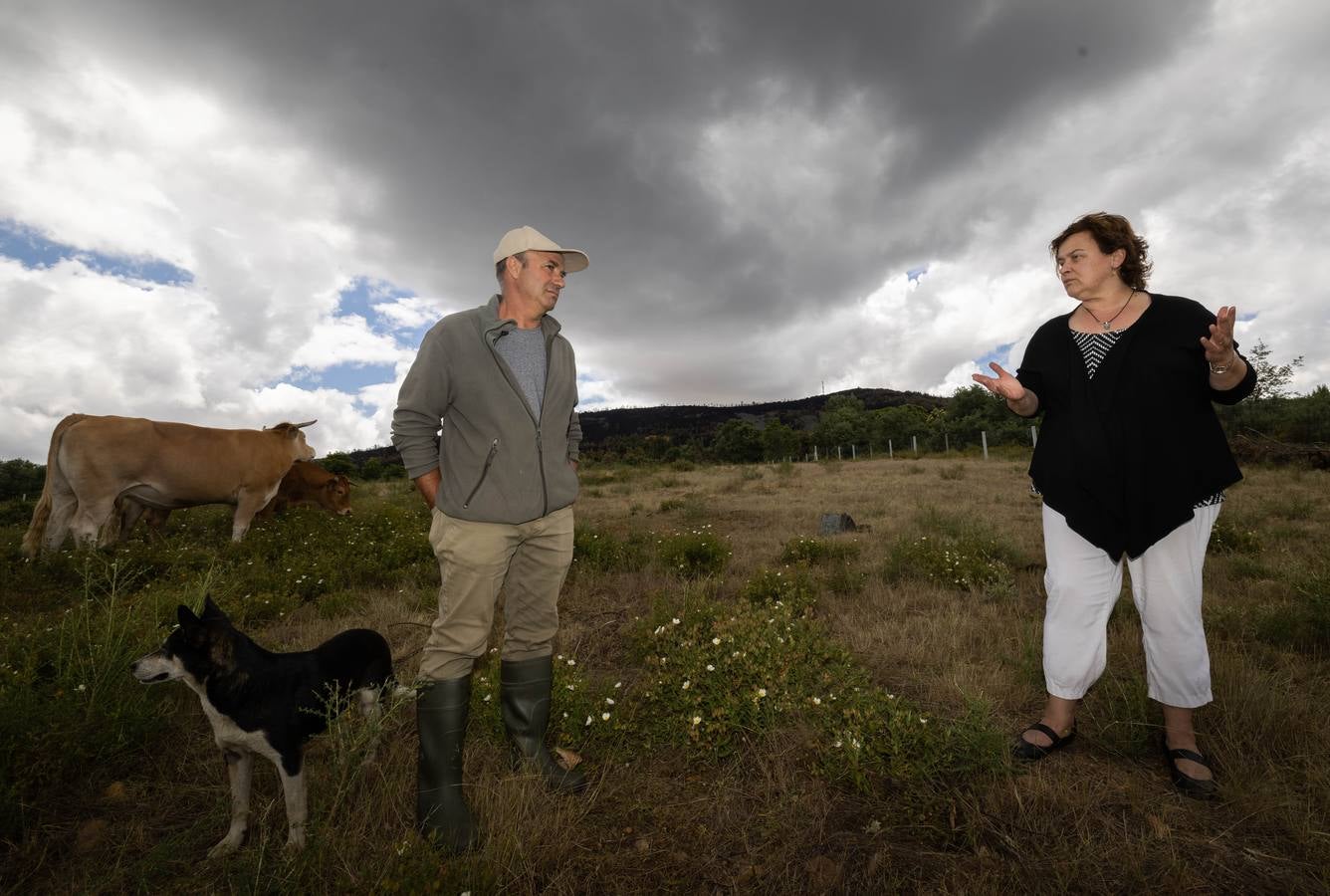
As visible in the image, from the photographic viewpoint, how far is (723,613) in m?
4.21

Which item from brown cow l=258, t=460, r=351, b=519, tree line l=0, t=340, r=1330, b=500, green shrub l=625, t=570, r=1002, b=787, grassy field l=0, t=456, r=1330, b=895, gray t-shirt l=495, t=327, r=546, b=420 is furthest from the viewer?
tree line l=0, t=340, r=1330, b=500

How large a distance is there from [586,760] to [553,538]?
3.86 ft

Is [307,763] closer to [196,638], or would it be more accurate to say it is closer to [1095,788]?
[196,638]

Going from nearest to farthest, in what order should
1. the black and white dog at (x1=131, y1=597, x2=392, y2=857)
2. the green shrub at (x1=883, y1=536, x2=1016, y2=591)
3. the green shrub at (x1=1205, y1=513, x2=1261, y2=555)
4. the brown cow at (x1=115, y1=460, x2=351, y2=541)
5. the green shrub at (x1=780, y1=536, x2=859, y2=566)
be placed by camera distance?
1. the black and white dog at (x1=131, y1=597, x2=392, y2=857)
2. the green shrub at (x1=883, y1=536, x2=1016, y2=591)
3. the green shrub at (x1=1205, y1=513, x2=1261, y2=555)
4. the green shrub at (x1=780, y1=536, x2=859, y2=566)
5. the brown cow at (x1=115, y1=460, x2=351, y2=541)

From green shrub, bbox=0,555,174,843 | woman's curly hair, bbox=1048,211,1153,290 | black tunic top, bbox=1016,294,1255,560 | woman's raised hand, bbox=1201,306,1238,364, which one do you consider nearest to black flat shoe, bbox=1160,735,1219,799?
black tunic top, bbox=1016,294,1255,560

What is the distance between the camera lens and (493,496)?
8.22 ft

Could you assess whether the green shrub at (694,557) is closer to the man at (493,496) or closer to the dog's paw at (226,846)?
the man at (493,496)

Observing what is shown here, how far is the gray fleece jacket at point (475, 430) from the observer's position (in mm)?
2514

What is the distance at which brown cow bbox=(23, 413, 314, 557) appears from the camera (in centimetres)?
617

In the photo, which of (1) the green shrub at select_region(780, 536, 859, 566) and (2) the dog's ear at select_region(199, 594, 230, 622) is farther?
(1) the green shrub at select_region(780, 536, 859, 566)

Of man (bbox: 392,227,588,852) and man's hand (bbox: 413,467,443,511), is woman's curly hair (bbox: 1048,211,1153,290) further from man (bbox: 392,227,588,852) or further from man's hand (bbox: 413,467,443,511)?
man's hand (bbox: 413,467,443,511)

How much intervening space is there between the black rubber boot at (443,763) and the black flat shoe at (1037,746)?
8.23 feet

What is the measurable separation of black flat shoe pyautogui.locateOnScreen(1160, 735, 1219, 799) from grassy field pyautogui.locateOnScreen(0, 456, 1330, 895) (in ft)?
0.21

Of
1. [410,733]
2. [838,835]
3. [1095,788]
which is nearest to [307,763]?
[410,733]
